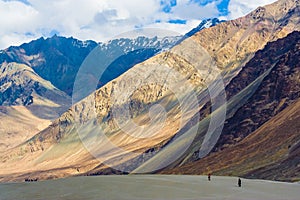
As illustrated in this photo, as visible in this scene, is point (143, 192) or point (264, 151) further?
point (264, 151)

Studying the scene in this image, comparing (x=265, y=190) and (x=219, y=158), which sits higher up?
(x=219, y=158)

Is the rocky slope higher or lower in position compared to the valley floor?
higher

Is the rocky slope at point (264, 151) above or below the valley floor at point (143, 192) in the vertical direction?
above

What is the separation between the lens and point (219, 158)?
17188 centimetres

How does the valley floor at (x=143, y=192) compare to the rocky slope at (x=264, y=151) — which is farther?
the rocky slope at (x=264, y=151)

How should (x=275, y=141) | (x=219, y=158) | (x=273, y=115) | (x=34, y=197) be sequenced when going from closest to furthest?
(x=34, y=197) → (x=275, y=141) → (x=219, y=158) → (x=273, y=115)

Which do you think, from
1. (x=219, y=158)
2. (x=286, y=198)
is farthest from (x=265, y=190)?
(x=219, y=158)

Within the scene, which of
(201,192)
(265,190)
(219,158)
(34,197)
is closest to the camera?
(34,197)

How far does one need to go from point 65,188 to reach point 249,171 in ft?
257

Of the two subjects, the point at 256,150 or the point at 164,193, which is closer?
the point at 164,193

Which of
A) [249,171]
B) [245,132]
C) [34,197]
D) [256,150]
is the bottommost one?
[34,197]

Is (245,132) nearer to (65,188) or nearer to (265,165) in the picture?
(265,165)

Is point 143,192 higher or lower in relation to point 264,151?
lower

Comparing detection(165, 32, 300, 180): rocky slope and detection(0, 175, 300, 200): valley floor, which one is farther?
detection(165, 32, 300, 180): rocky slope
